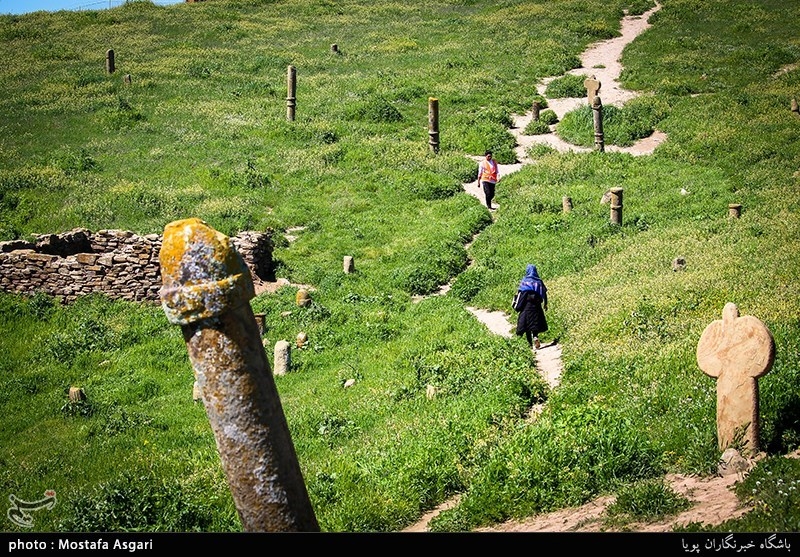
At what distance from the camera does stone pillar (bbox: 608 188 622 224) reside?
2538 cm

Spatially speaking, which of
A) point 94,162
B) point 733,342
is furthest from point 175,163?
point 733,342

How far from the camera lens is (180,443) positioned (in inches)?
625

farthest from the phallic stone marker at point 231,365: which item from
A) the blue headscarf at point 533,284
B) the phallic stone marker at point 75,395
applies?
the phallic stone marker at point 75,395

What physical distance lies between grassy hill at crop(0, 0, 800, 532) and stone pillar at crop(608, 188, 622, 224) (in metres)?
0.40

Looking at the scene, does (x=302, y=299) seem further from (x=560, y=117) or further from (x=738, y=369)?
(x=560, y=117)

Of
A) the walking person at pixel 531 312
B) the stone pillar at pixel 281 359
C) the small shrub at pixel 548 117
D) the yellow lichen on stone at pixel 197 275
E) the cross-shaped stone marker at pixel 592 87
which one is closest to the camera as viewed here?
the yellow lichen on stone at pixel 197 275

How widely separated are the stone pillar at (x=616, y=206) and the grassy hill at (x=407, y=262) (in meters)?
0.40

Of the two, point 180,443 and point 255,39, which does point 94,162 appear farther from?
point 255,39

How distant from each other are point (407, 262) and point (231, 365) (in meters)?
18.7

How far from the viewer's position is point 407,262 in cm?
2588

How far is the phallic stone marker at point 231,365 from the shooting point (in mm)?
7246

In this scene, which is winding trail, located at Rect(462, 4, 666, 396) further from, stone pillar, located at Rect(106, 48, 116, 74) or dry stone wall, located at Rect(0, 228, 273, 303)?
stone pillar, located at Rect(106, 48, 116, 74)

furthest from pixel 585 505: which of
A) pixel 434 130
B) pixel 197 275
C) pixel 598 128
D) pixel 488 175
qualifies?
pixel 434 130

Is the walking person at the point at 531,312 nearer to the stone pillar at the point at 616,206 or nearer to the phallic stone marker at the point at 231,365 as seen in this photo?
the stone pillar at the point at 616,206
